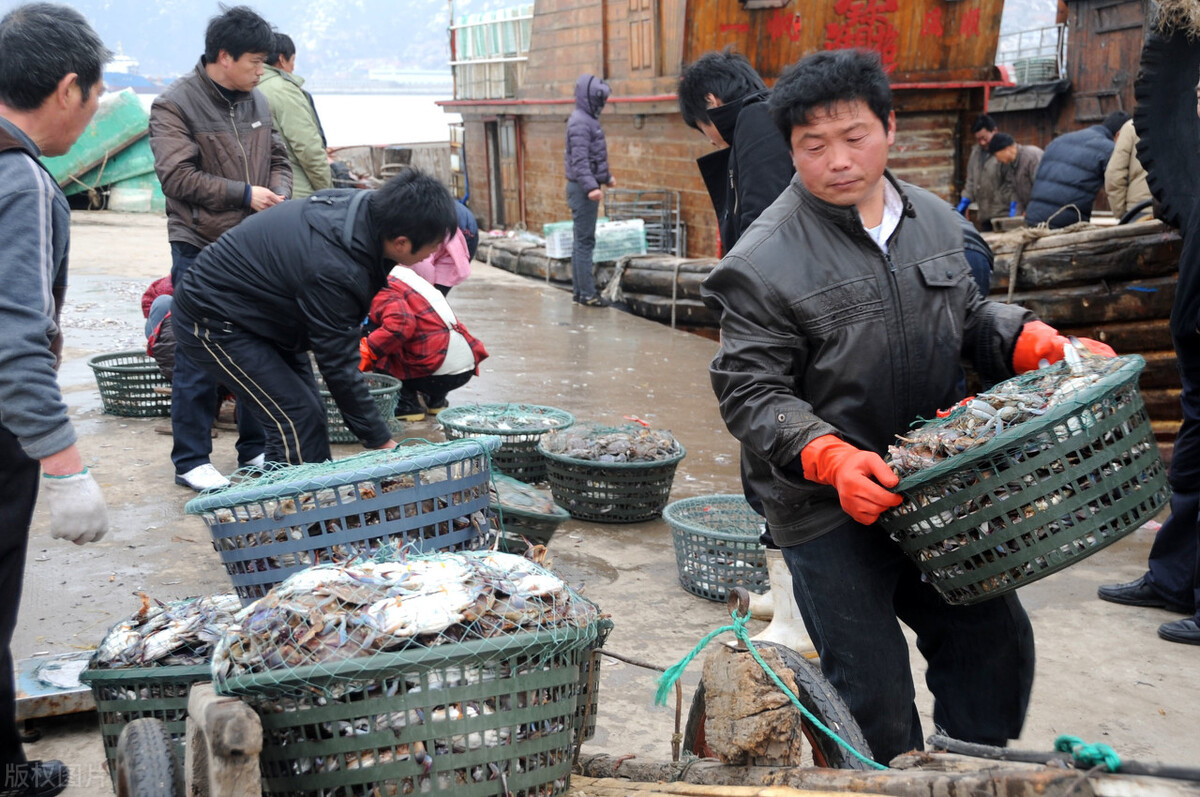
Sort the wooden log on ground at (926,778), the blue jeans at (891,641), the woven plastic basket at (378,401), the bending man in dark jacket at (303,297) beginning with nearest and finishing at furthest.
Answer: the wooden log on ground at (926,778) < the blue jeans at (891,641) < the bending man in dark jacket at (303,297) < the woven plastic basket at (378,401)

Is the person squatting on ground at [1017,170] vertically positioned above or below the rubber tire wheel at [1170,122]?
below

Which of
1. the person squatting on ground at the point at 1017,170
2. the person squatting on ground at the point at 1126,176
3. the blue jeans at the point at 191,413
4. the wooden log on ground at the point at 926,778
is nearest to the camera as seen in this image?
the wooden log on ground at the point at 926,778

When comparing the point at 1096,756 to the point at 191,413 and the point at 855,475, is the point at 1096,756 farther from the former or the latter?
the point at 191,413

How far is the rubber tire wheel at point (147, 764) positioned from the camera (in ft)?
6.61

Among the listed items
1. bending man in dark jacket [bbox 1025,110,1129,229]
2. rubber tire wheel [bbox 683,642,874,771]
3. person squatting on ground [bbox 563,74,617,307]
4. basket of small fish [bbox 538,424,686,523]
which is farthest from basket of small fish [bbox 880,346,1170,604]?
person squatting on ground [bbox 563,74,617,307]

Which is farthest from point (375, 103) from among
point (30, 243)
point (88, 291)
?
point (30, 243)

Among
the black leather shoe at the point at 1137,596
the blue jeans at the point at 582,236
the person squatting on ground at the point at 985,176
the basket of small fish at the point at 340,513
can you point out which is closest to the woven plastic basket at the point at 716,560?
the black leather shoe at the point at 1137,596

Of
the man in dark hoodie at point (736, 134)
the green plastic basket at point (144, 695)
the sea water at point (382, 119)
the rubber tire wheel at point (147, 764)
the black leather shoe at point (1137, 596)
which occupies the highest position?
the sea water at point (382, 119)

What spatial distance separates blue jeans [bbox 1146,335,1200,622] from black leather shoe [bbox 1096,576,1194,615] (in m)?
0.03

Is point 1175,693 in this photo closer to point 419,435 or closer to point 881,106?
point 881,106

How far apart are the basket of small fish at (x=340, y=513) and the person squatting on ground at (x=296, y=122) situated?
4.83m

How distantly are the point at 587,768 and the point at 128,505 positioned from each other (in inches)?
154

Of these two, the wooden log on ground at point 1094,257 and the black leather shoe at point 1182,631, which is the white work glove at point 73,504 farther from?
the wooden log on ground at point 1094,257

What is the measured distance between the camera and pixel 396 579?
2.11 meters
